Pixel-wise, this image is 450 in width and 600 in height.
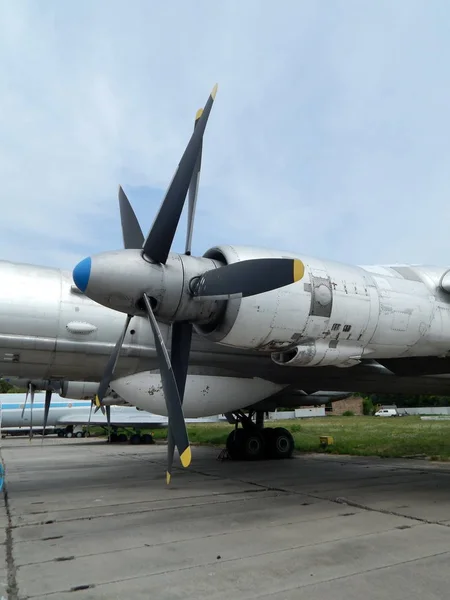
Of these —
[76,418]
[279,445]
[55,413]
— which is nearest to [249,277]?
[279,445]

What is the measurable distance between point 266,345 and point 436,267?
130 inches

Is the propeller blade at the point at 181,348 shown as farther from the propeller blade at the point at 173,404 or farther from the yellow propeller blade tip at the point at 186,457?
the yellow propeller blade tip at the point at 186,457

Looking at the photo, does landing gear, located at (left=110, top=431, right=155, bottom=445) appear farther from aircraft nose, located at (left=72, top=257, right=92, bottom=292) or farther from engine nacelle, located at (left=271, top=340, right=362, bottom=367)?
aircraft nose, located at (left=72, top=257, right=92, bottom=292)

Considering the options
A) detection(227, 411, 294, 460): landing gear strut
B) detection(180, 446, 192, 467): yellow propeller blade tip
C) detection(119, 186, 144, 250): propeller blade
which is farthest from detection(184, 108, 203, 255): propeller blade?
detection(227, 411, 294, 460): landing gear strut

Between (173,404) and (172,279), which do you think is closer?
(173,404)

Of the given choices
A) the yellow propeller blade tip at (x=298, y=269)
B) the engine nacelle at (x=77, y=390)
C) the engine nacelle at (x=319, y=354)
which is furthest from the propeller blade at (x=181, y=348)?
the engine nacelle at (x=77, y=390)

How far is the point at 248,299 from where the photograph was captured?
6281 millimetres

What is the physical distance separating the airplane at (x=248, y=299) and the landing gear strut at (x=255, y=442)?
7377 mm

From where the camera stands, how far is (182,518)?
6379mm

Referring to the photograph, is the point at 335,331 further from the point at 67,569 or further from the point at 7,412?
the point at 7,412

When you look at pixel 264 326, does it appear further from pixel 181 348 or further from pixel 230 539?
pixel 230 539

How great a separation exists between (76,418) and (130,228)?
30444mm

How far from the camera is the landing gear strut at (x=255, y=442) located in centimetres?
1399

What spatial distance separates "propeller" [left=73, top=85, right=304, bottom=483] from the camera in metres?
5.78
